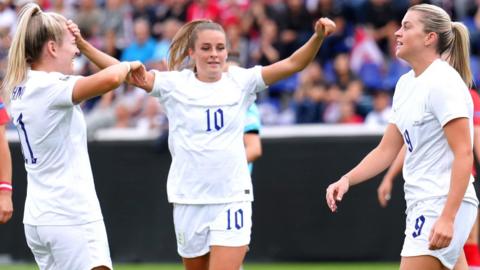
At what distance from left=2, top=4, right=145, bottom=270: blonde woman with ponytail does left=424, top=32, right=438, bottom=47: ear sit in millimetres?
1711

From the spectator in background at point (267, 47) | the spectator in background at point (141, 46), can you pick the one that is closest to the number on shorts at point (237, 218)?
the spectator in background at point (267, 47)

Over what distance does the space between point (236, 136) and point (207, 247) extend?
76 centimetres

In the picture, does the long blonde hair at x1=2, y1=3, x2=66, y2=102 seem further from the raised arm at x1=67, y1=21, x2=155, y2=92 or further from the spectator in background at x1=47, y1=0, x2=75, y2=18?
the spectator in background at x1=47, y1=0, x2=75, y2=18

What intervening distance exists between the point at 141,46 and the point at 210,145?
9048 millimetres

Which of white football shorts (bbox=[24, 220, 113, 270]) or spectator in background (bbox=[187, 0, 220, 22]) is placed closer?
white football shorts (bbox=[24, 220, 113, 270])

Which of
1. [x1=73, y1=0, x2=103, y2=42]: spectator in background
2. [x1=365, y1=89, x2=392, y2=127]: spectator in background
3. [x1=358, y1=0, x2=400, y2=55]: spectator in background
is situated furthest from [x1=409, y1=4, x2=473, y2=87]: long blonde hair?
[x1=73, y1=0, x2=103, y2=42]: spectator in background

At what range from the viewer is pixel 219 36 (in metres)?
7.33

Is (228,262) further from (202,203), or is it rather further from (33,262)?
(33,262)

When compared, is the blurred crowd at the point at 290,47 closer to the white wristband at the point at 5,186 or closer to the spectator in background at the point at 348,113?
the spectator in background at the point at 348,113

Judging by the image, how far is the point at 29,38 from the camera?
6.26 meters

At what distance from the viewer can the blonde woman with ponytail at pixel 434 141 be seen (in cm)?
586

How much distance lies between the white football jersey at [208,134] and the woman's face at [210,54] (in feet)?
0.21

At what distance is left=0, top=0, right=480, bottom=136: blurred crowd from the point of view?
47.0 feet

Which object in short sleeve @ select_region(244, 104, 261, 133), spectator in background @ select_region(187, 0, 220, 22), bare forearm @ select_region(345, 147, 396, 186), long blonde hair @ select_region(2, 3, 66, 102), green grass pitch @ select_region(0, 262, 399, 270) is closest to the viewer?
long blonde hair @ select_region(2, 3, 66, 102)
